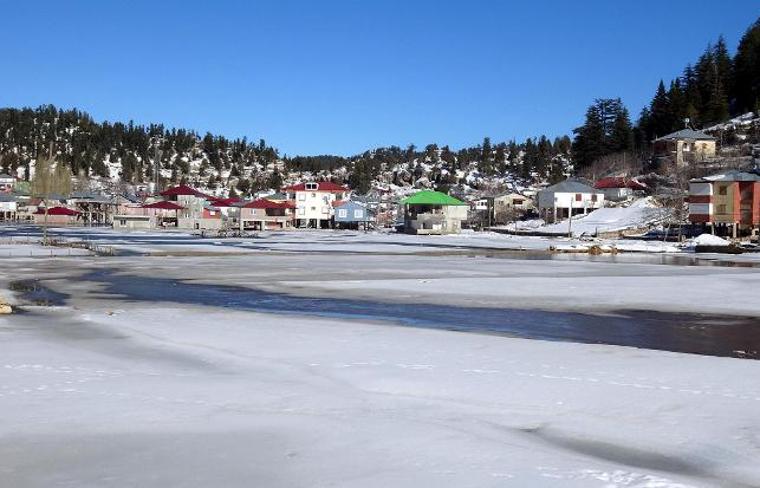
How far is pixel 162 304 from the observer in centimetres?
2131

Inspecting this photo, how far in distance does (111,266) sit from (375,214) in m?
86.4

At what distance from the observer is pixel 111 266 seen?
37156mm

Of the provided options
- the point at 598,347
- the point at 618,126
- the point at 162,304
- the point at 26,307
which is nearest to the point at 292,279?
the point at 162,304

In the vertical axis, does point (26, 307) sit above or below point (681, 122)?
below

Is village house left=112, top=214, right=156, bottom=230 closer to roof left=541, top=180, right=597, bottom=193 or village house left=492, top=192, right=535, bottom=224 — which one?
village house left=492, top=192, right=535, bottom=224

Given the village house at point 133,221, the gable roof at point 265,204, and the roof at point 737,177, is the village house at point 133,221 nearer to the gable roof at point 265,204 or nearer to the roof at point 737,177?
the gable roof at point 265,204

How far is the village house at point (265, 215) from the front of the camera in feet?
376

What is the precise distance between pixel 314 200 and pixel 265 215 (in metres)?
10.6

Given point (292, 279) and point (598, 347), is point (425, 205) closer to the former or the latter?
point (292, 279)

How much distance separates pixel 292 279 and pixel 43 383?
67.5 ft

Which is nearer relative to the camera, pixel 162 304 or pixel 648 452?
pixel 648 452

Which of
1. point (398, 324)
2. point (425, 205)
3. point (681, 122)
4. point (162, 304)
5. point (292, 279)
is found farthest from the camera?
point (681, 122)

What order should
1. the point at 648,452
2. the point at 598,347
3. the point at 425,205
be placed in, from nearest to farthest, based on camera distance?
the point at 648,452 → the point at 598,347 → the point at 425,205

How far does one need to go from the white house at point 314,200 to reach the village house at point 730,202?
63410 mm
